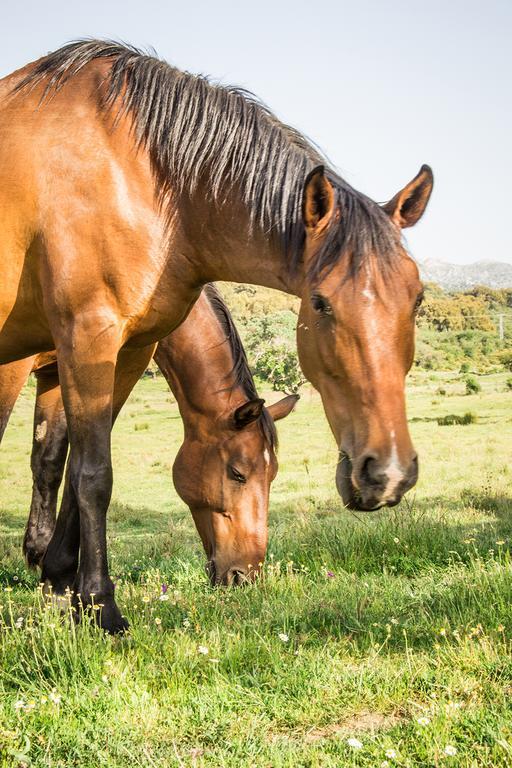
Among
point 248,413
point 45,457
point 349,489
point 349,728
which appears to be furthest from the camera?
point 45,457

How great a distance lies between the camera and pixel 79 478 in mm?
3631

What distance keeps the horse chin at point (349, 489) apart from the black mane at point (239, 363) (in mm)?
2609

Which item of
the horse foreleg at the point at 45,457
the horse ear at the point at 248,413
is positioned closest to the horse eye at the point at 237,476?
the horse ear at the point at 248,413

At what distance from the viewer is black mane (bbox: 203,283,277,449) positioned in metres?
5.59

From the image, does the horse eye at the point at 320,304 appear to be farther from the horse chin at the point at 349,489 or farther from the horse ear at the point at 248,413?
the horse ear at the point at 248,413

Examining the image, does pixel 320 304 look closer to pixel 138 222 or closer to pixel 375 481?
pixel 375 481

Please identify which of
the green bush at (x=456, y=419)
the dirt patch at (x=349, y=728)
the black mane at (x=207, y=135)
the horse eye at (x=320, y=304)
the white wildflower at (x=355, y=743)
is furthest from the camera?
the green bush at (x=456, y=419)

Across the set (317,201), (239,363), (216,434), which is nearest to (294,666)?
(317,201)

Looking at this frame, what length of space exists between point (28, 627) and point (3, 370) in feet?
8.44

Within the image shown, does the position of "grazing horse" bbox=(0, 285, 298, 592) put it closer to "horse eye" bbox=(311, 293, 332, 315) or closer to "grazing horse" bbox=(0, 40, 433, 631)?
"grazing horse" bbox=(0, 40, 433, 631)

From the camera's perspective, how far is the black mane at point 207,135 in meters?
3.58

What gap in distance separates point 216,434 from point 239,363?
0.60m

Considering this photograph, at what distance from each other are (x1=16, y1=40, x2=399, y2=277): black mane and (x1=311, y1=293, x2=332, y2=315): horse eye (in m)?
0.40

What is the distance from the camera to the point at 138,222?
3730mm
